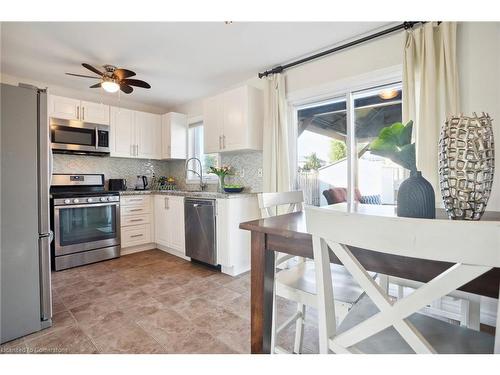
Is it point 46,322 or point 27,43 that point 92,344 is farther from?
point 27,43

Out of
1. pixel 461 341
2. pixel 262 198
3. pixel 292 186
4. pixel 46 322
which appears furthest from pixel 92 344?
pixel 292 186

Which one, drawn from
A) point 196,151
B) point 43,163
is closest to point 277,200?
point 43,163

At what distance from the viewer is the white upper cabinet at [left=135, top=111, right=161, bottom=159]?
13.8ft

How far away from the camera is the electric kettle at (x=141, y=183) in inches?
175

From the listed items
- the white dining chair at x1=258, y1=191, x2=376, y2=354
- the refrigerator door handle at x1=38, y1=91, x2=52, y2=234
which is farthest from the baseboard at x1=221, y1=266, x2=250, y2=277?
the refrigerator door handle at x1=38, y1=91, x2=52, y2=234

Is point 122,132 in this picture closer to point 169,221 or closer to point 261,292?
point 169,221

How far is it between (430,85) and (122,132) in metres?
4.02

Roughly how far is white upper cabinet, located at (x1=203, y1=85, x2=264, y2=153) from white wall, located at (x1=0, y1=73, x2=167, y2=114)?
181 cm

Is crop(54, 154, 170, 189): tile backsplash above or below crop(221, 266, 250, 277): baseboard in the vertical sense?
above

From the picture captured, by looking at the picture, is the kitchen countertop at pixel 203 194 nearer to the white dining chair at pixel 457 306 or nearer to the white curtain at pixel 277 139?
the white curtain at pixel 277 139

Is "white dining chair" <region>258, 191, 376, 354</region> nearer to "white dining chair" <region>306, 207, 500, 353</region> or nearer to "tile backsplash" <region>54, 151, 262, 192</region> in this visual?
"white dining chair" <region>306, 207, 500, 353</region>

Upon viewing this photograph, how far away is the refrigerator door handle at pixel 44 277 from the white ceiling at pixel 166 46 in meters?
1.92

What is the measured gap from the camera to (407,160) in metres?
1.00
